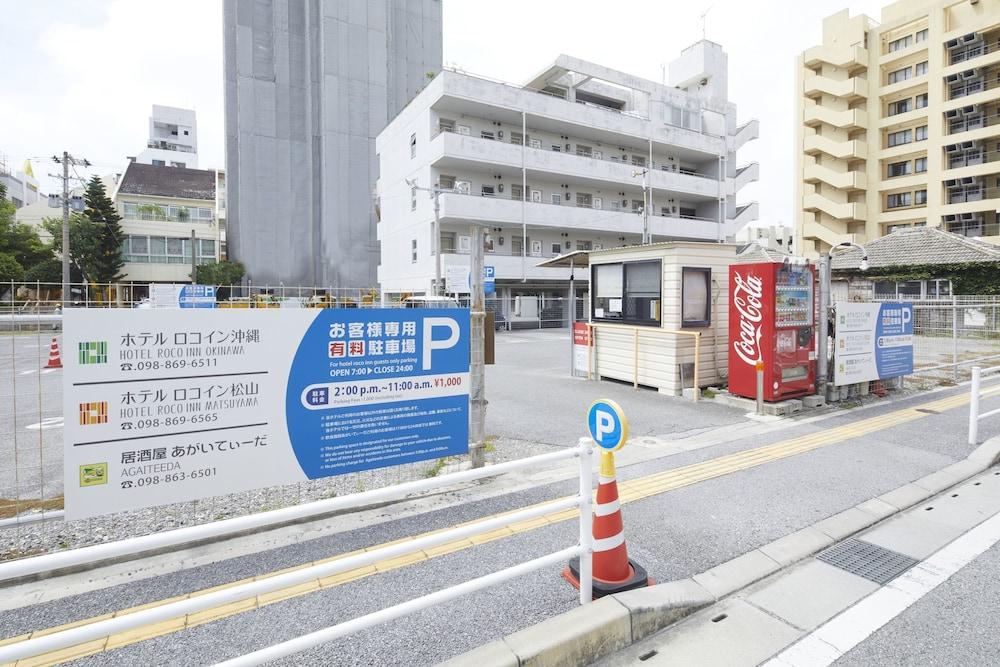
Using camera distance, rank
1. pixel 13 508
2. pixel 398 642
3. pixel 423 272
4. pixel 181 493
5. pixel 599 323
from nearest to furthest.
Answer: pixel 398 642
pixel 181 493
pixel 13 508
pixel 599 323
pixel 423 272

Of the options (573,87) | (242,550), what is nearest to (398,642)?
(242,550)

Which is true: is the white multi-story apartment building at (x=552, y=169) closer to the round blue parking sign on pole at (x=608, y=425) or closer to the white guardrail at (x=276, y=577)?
the round blue parking sign on pole at (x=608, y=425)

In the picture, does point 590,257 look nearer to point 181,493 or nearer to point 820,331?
point 820,331

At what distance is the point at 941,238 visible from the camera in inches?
952

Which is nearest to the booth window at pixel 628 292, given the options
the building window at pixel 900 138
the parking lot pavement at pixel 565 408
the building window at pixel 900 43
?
the parking lot pavement at pixel 565 408

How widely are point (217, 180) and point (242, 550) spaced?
63192mm

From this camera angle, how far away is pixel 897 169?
3975cm

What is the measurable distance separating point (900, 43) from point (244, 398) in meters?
54.3

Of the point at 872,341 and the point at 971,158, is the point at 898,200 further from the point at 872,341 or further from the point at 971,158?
the point at 872,341

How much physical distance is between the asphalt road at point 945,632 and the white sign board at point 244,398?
10.4 ft

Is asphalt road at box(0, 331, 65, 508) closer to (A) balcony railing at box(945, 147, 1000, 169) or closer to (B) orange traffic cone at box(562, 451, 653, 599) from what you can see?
(B) orange traffic cone at box(562, 451, 653, 599)

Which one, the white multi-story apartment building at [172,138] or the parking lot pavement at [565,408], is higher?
the white multi-story apartment building at [172,138]

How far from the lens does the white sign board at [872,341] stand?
27.9 feet

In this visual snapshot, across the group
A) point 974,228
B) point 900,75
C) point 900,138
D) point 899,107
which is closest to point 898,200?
point 900,138
